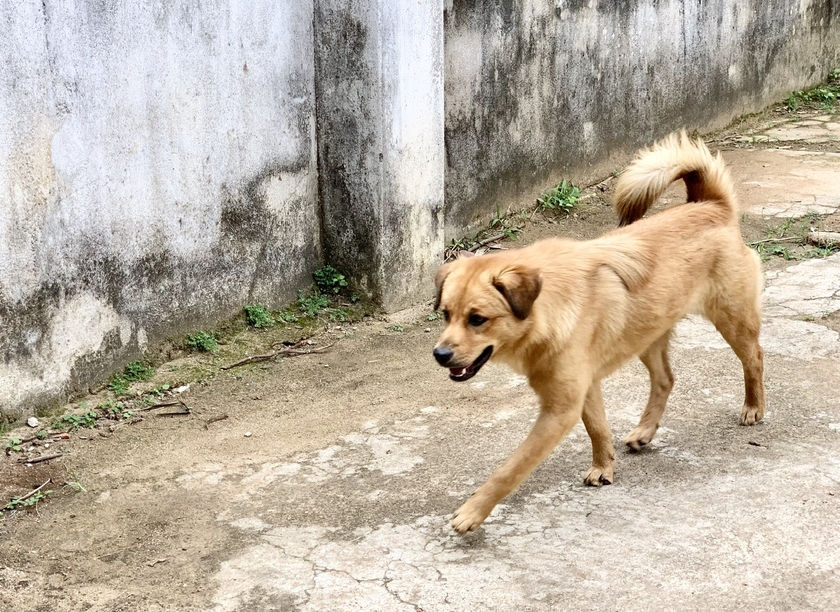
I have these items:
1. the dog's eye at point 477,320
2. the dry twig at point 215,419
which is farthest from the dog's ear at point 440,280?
the dry twig at point 215,419

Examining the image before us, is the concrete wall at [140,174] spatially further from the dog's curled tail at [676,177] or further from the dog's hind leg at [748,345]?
the dog's hind leg at [748,345]

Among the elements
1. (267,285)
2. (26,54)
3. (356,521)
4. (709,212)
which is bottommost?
(356,521)

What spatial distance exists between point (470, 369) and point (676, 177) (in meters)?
1.62

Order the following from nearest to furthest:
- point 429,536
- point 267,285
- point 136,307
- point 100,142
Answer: point 429,536 → point 100,142 → point 136,307 → point 267,285

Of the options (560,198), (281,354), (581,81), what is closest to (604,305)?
(281,354)

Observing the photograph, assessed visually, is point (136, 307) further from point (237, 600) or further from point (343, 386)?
point (237, 600)

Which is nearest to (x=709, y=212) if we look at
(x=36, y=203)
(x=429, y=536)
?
(x=429, y=536)

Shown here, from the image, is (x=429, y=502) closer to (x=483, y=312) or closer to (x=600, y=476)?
(x=600, y=476)

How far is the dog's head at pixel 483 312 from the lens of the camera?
3.81m

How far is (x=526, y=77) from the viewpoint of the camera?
7863mm

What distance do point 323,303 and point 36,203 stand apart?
2.04 meters

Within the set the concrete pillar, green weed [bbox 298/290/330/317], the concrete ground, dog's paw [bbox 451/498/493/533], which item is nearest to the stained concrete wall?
the concrete pillar

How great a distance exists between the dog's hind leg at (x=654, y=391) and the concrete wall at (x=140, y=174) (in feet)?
8.09

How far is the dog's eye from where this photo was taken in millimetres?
3832
